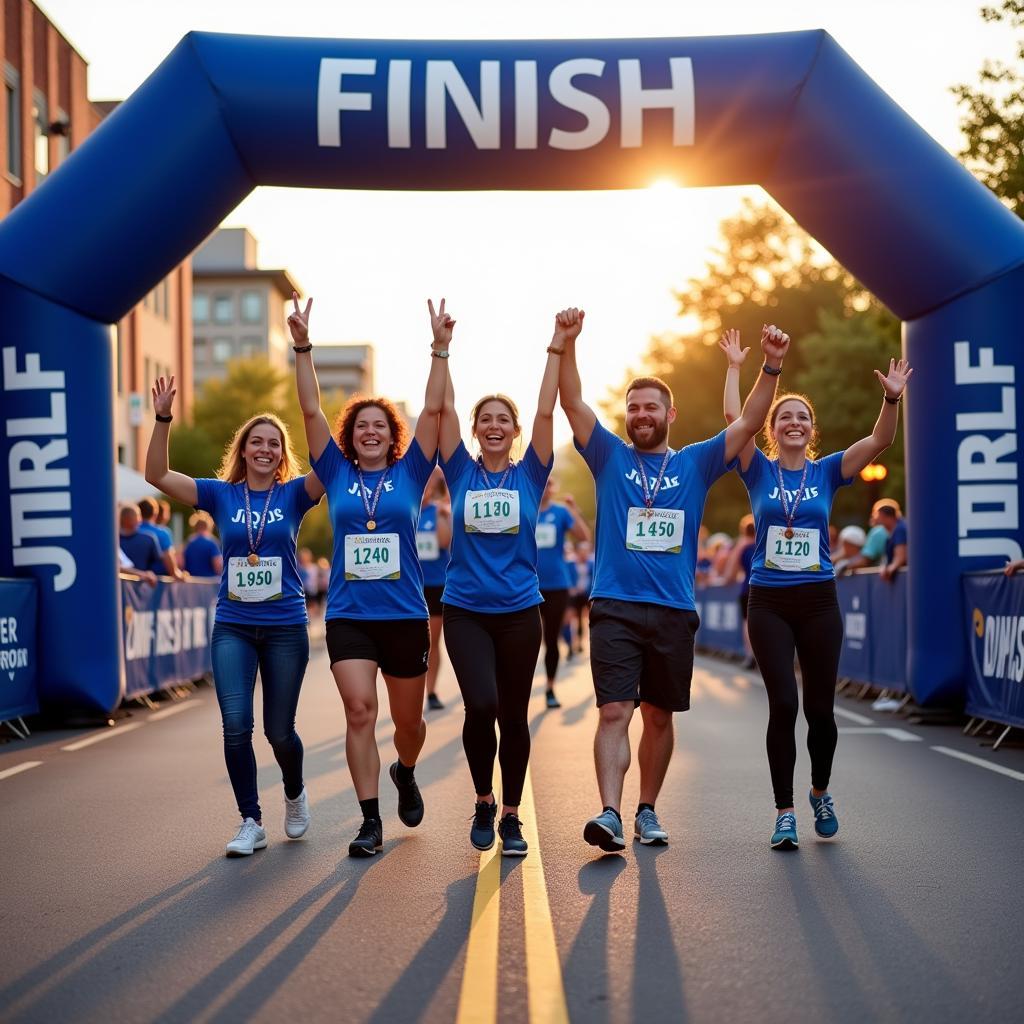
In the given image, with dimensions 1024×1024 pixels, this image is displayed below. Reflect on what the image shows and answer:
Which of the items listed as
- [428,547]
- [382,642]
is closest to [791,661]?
[382,642]

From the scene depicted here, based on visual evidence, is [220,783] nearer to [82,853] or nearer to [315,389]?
[82,853]

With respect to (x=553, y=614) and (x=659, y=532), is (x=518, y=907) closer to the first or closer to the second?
(x=659, y=532)

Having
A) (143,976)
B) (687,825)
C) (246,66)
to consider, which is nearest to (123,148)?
(246,66)

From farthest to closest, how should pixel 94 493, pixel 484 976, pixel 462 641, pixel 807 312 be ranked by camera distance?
pixel 807 312, pixel 94 493, pixel 462 641, pixel 484 976

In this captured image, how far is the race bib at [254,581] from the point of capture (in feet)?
23.0

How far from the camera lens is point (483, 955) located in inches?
194

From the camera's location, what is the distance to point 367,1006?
4.36 m

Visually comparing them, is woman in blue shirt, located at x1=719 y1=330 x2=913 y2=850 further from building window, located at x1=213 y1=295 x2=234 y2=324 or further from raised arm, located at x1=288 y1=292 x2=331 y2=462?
building window, located at x1=213 y1=295 x2=234 y2=324

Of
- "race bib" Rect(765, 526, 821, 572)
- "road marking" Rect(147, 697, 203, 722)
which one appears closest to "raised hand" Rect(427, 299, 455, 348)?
"race bib" Rect(765, 526, 821, 572)

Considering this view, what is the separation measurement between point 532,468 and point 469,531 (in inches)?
16.1

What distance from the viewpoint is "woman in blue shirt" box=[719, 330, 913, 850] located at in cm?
711

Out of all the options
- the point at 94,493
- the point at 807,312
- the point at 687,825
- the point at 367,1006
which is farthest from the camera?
the point at 807,312

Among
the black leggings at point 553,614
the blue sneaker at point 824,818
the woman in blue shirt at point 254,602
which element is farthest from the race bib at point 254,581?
the black leggings at point 553,614

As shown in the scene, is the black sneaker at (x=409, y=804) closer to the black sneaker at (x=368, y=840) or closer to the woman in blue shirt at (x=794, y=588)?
the black sneaker at (x=368, y=840)
